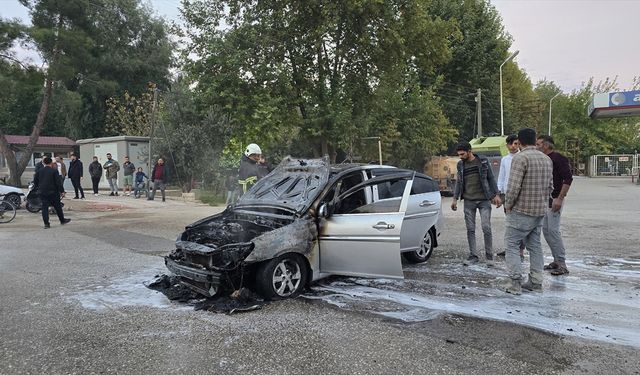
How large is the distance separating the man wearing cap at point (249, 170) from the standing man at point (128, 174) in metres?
11.2

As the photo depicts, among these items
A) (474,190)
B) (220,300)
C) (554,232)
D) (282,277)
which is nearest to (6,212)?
(220,300)

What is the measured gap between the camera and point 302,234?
552 cm

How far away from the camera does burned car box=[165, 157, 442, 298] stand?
5.19 meters

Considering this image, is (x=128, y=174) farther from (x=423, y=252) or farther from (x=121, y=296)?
(x=423, y=252)

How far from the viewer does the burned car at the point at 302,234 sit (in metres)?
5.19

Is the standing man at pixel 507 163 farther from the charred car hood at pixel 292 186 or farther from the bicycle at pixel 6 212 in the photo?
the bicycle at pixel 6 212

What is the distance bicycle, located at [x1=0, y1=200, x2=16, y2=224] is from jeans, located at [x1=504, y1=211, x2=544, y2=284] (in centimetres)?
1280

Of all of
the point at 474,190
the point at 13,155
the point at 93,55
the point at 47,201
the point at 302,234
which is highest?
the point at 93,55

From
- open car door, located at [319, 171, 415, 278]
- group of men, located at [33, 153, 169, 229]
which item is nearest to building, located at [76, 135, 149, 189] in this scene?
group of men, located at [33, 153, 169, 229]

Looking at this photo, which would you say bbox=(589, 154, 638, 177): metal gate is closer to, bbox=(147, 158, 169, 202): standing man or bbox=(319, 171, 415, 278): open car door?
bbox=(147, 158, 169, 202): standing man

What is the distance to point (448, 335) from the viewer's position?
4.37m

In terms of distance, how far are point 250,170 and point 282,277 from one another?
216 inches

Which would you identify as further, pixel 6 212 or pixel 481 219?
pixel 6 212

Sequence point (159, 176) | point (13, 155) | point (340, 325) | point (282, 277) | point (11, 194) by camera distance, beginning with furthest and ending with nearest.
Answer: point (13, 155)
point (159, 176)
point (11, 194)
point (282, 277)
point (340, 325)
